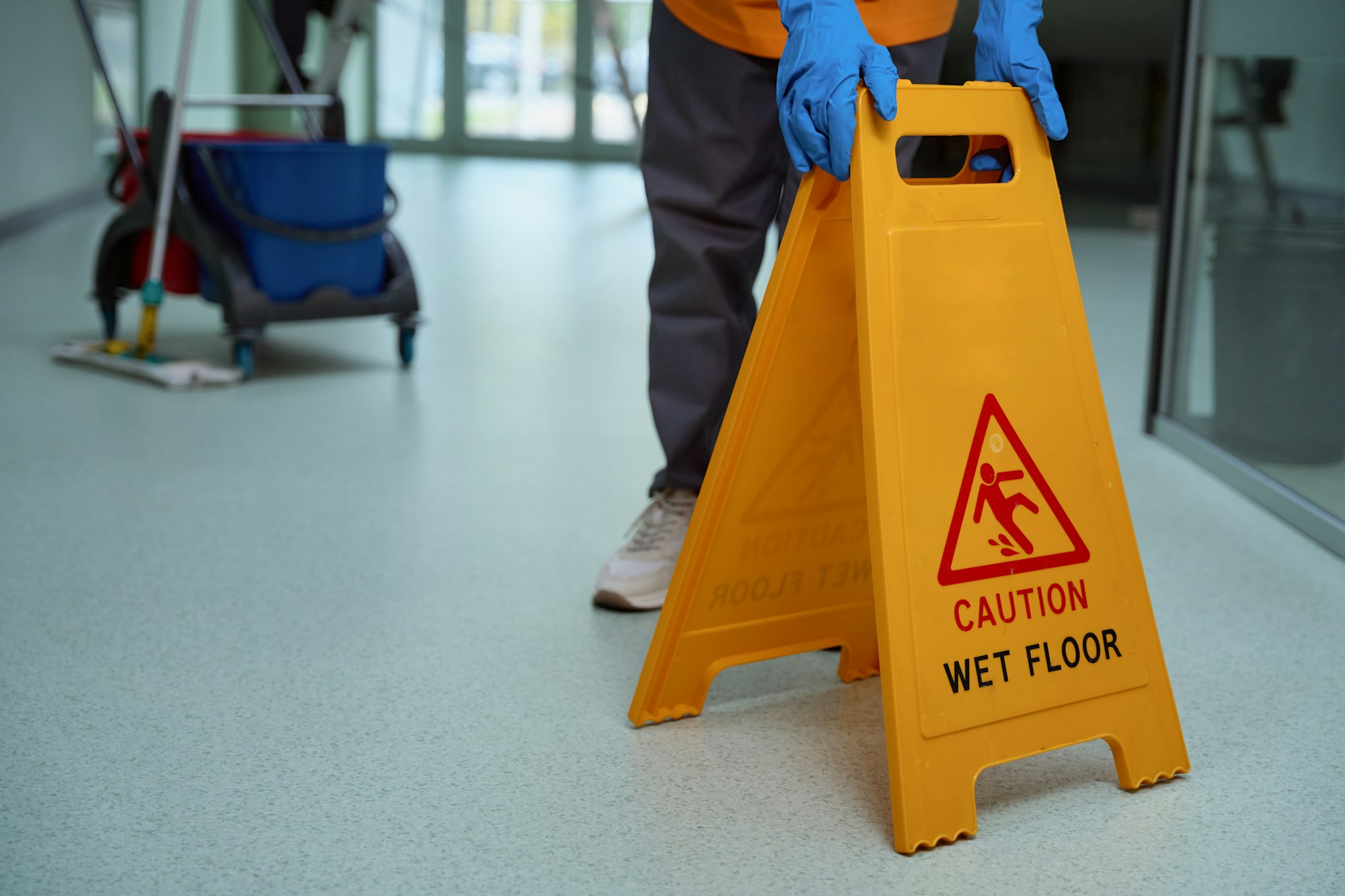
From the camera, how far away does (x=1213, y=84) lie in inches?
80.7

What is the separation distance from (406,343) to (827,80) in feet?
5.96

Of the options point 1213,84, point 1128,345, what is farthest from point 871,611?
point 1128,345

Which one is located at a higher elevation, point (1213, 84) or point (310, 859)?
point (1213, 84)

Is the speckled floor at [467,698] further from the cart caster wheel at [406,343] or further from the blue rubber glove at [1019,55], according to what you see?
the blue rubber glove at [1019,55]

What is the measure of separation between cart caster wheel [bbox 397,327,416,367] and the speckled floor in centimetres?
37

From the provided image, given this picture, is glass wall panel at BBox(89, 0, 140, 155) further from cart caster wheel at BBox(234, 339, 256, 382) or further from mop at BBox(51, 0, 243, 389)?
cart caster wheel at BBox(234, 339, 256, 382)

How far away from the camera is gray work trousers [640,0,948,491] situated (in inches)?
49.5

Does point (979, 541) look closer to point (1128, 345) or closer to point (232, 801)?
point (232, 801)

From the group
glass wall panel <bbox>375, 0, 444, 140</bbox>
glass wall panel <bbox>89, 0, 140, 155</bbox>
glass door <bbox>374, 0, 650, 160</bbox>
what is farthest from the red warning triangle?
glass wall panel <bbox>375, 0, 444, 140</bbox>

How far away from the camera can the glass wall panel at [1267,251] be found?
1717 millimetres

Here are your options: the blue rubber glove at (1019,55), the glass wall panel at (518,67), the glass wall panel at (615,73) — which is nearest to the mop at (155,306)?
the blue rubber glove at (1019,55)

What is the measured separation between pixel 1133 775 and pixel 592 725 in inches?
18.6

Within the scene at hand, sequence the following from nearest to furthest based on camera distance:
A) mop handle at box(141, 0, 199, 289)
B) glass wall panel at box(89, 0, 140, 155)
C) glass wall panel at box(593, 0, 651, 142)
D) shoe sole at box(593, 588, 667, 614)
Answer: shoe sole at box(593, 588, 667, 614) < mop handle at box(141, 0, 199, 289) < glass wall panel at box(89, 0, 140, 155) < glass wall panel at box(593, 0, 651, 142)

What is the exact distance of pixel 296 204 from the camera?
7.76 ft
